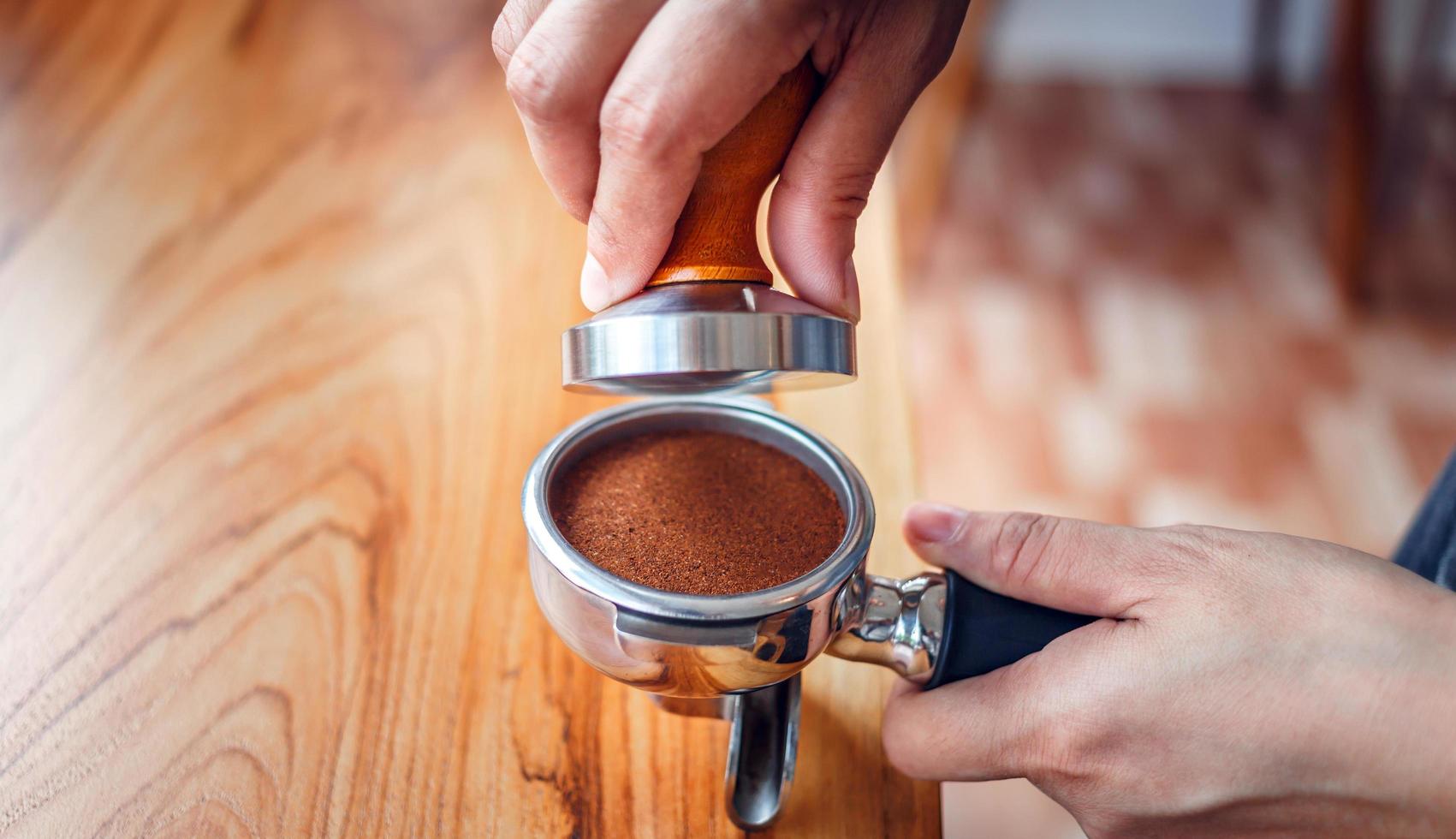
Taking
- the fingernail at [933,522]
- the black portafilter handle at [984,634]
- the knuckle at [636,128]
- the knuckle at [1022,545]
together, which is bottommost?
the black portafilter handle at [984,634]

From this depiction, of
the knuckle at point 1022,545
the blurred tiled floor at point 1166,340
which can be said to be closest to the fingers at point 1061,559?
the knuckle at point 1022,545

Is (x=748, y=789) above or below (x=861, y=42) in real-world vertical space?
below

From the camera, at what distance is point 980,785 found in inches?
45.4

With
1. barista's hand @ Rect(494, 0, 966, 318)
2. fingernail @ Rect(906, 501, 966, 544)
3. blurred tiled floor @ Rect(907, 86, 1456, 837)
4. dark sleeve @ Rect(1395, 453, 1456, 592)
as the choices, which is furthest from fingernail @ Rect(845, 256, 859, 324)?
blurred tiled floor @ Rect(907, 86, 1456, 837)

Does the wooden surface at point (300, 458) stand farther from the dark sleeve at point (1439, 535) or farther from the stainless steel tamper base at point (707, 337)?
the dark sleeve at point (1439, 535)

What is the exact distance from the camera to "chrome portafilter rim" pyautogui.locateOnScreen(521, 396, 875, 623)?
0.40 metres

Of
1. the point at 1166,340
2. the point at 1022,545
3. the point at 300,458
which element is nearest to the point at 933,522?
the point at 1022,545

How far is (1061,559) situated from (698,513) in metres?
0.17

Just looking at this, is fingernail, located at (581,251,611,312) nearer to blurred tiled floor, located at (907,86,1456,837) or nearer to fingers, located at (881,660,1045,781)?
fingers, located at (881,660,1045,781)

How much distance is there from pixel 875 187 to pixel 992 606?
0.46 meters

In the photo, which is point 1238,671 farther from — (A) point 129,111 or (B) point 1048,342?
(B) point 1048,342

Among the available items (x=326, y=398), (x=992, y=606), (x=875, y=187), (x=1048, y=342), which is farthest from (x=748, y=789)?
(x=1048, y=342)

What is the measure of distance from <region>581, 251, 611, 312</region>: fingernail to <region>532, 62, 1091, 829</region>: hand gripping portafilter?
A: 0.02 m

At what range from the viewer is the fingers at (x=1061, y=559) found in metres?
0.46
